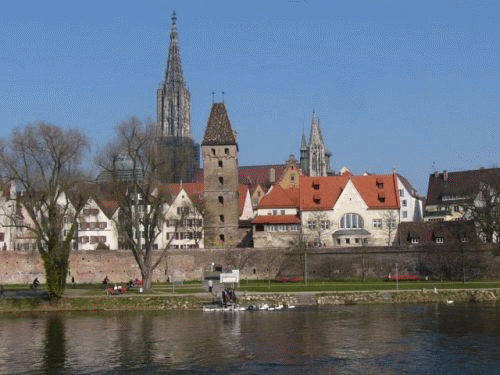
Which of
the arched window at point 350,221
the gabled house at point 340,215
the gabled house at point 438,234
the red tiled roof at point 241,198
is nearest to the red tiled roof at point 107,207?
the red tiled roof at point 241,198

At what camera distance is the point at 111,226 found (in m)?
110

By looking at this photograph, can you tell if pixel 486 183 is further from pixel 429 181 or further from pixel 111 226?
pixel 111 226

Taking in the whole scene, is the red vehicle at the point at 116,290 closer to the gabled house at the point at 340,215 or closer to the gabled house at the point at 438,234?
the gabled house at the point at 340,215

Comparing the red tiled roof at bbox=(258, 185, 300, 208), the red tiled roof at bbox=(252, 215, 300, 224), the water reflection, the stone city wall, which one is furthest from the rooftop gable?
the water reflection

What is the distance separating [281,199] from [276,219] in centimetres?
592

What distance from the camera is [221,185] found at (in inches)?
3903

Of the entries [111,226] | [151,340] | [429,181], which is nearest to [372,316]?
[151,340]

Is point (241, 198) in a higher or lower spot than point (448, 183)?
lower

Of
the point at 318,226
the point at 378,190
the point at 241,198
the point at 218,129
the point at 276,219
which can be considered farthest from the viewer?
the point at 241,198

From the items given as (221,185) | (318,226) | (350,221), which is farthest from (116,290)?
(350,221)

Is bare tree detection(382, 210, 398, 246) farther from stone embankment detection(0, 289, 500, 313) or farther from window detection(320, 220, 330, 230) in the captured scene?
stone embankment detection(0, 289, 500, 313)

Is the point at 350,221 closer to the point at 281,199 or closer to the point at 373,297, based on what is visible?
the point at 281,199

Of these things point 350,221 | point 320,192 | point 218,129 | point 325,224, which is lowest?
point 325,224

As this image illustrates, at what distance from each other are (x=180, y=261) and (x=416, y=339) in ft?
163
